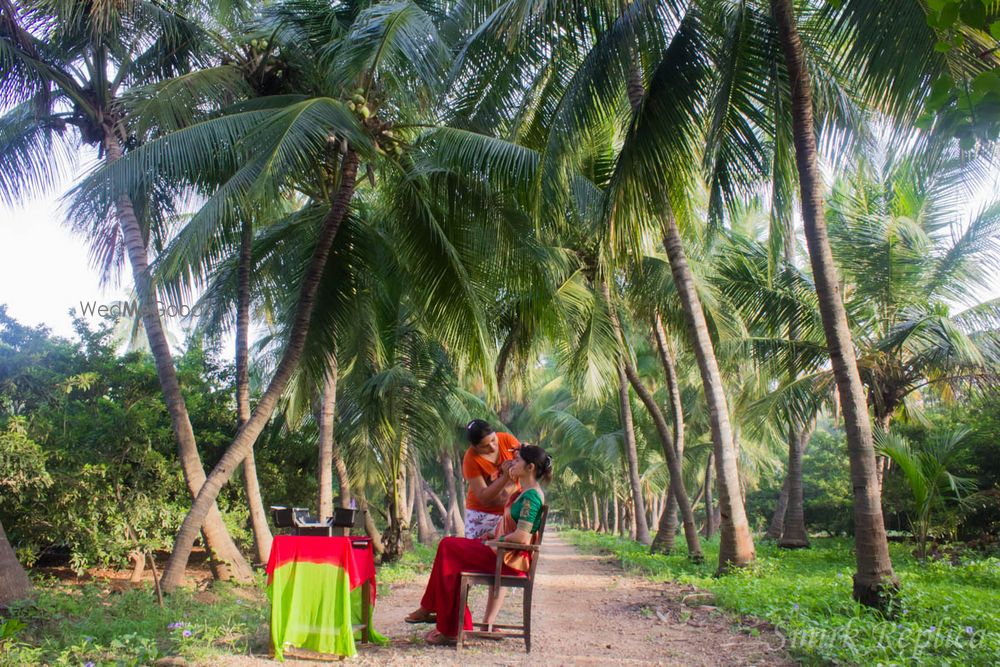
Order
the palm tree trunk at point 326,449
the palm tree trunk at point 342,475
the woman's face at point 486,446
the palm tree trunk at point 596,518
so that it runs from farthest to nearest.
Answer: the palm tree trunk at point 596,518, the palm tree trunk at point 342,475, the palm tree trunk at point 326,449, the woman's face at point 486,446

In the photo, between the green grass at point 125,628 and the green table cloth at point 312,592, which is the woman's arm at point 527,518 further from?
the green grass at point 125,628

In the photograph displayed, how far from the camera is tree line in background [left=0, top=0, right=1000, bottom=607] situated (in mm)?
6801

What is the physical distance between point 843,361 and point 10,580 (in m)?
6.57

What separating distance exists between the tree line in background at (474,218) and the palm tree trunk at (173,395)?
0.14ft

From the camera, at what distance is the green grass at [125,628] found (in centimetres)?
422

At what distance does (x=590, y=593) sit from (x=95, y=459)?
616cm

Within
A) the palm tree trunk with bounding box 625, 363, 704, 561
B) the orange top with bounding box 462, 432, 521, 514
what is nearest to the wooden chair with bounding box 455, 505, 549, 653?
the orange top with bounding box 462, 432, 521, 514

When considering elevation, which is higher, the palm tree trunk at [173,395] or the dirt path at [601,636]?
the palm tree trunk at [173,395]

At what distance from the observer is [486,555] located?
5.12 metres

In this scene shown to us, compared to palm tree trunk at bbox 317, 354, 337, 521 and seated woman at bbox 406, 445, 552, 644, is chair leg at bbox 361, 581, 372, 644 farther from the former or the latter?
palm tree trunk at bbox 317, 354, 337, 521

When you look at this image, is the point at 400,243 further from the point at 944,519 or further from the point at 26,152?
the point at 944,519

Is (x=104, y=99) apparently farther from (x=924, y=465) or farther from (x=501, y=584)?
(x=924, y=465)

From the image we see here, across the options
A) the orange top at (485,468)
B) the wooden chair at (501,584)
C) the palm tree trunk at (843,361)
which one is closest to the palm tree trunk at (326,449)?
the orange top at (485,468)

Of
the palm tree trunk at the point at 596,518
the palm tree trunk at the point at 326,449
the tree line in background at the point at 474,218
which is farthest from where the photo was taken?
the palm tree trunk at the point at 596,518
